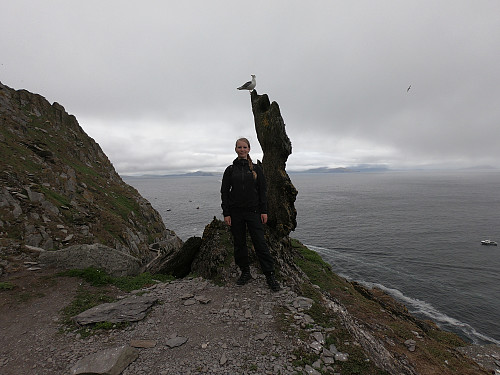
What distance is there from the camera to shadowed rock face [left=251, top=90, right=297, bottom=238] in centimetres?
1243

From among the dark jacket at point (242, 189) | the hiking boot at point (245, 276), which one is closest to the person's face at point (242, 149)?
the dark jacket at point (242, 189)

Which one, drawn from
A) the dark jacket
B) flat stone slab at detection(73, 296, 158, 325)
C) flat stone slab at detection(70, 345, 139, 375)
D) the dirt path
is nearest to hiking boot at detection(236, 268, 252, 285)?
the dirt path

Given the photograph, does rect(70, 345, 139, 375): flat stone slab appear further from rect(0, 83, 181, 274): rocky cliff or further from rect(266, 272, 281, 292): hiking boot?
rect(0, 83, 181, 274): rocky cliff

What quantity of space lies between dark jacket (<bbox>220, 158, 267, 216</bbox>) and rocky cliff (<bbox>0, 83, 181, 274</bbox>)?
10.6 m

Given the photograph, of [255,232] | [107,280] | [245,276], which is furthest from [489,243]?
[107,280]

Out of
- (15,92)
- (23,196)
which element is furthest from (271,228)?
(15,92)

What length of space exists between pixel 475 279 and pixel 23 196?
53272 millimetres

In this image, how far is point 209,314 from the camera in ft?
23.5

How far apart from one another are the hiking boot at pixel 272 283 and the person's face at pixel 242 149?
430cm

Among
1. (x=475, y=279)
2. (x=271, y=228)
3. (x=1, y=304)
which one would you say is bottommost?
(x=475, y=279)

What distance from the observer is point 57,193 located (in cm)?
2198

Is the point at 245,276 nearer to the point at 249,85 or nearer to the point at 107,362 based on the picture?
the point at 107,362

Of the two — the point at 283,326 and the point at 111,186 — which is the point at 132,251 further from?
the point at 283,326

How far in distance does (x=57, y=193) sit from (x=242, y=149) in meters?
22.4
